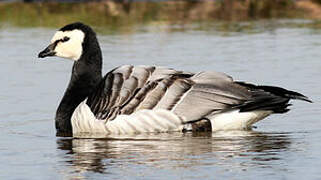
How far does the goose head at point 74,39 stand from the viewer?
13.2 meters

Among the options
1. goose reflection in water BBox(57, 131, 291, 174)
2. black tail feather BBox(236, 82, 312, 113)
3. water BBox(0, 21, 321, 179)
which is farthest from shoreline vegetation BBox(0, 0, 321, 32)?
goose reflection in water BBox(57, 131, 291, 174)

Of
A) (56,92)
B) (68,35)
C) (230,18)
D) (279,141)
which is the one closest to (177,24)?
(230,18)

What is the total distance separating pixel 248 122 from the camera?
12.3 m

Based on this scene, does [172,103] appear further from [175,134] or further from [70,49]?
[70,49]

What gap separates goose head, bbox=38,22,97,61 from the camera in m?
13.2

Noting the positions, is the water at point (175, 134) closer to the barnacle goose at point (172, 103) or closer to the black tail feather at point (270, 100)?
the barnacle goose at point (172, 103)

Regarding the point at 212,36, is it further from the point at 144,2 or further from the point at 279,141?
the point at 279,141

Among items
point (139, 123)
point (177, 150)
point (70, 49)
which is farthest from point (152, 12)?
point (177, 150)

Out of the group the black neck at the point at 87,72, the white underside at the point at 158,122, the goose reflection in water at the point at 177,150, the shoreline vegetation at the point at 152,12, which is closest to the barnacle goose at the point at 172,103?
the white underside at the point at 158,122

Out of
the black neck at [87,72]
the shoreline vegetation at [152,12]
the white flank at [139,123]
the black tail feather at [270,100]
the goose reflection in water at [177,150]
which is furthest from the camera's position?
the shoreline vegetation at [152,12]

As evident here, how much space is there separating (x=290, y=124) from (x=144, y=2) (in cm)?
1803

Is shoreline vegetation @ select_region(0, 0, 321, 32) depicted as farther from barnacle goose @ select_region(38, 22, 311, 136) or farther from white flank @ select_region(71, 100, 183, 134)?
white flank @ select_region(71, 100, 183, 134)

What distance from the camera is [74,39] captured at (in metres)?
13.2

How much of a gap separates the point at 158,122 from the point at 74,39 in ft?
6.30
